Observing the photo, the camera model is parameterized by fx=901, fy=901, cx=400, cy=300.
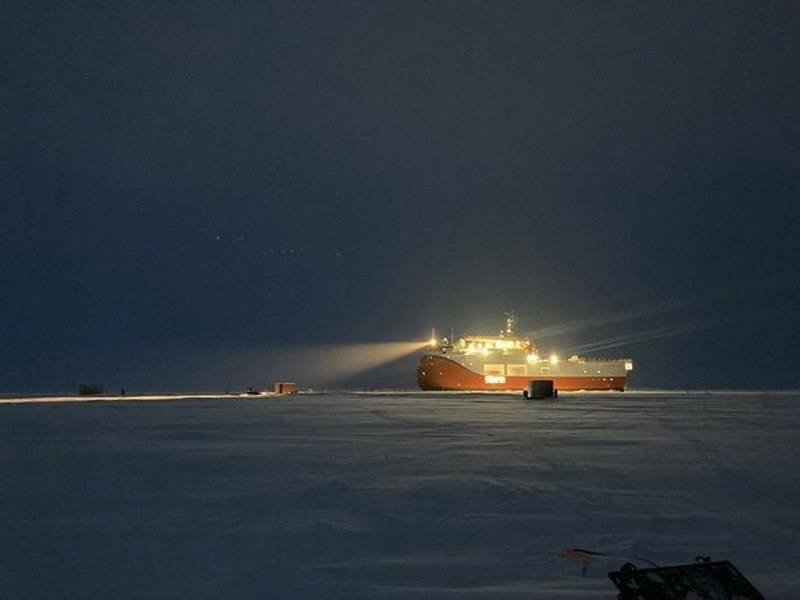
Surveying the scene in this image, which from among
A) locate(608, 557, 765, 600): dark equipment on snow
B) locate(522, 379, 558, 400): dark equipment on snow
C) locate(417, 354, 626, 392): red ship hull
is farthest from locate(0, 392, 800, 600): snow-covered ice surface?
locate(417, 354, 626, 392): red ship hull

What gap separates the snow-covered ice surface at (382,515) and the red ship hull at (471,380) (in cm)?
7720

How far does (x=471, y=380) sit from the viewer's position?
102188 mm

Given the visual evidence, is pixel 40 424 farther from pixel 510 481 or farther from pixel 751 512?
pixel 751 512

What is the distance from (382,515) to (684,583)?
5.11 meters

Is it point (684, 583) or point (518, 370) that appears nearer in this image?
point (684, 583)

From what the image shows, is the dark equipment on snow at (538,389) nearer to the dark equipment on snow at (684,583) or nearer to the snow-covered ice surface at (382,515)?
the snow-covered ice surface at (382,515)

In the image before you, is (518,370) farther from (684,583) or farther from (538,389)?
(684,583)

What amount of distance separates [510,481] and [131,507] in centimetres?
619

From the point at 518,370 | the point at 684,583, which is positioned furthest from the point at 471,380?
the point at 684,583

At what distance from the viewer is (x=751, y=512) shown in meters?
12.2

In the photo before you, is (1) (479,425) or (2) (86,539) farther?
(1) (479,425)

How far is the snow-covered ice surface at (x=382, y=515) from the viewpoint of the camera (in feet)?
27.7

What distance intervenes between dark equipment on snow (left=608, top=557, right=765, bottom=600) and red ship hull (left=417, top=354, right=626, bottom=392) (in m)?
93.1

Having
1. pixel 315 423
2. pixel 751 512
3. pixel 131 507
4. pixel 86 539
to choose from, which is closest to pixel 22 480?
pixel 131 507
